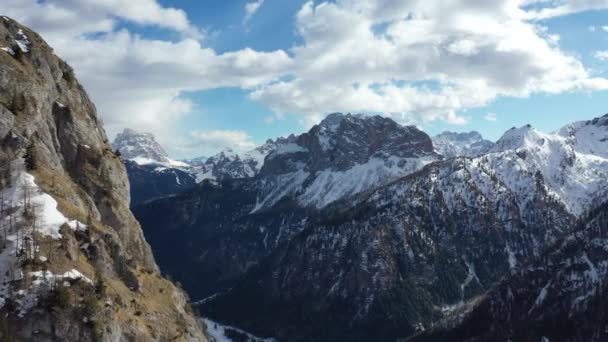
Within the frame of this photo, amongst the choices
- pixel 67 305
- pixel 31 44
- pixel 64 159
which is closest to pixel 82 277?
pixel 67 305

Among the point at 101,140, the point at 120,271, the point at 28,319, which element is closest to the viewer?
the point at 28,319

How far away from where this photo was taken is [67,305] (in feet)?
394

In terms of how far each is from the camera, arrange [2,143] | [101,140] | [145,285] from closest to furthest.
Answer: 1. [2,143]
2. [145,285]
3. [101,140]

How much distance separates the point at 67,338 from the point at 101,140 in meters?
79.7

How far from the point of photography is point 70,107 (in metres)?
174

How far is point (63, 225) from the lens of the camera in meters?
133

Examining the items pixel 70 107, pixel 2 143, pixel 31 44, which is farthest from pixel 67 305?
pixel 31 44

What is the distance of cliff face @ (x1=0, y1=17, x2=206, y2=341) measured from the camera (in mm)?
119438

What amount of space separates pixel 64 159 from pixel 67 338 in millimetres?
61363

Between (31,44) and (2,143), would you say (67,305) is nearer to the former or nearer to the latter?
(2,143)

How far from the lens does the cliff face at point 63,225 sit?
119m

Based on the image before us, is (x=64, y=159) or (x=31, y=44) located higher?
(x=31, y=44)

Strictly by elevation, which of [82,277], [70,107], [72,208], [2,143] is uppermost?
[70,107]

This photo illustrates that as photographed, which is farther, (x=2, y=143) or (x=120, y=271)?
(x=120, y=271)
